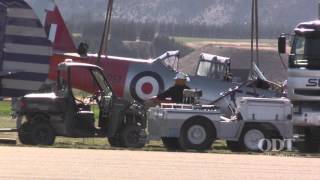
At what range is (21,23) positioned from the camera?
66.8 feet

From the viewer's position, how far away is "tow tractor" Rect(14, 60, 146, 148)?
16.7 metres

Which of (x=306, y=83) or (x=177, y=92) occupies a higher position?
(x=306, y=83)

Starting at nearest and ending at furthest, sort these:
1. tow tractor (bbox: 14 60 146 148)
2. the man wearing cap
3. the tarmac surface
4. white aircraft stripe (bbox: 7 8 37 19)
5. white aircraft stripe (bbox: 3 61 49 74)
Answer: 1. the tarmac surface
2. tow tractor (bbox: 14 60 146 148)
3. the man wearing cap
4. white aircraft stripe (bbox: 3 61 49 74)
5. white aircraft stripe (bbox: 7 8 37 19)

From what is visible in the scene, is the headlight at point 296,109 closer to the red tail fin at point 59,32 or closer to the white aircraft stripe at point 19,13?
the white aircraft stripe at point 19,13

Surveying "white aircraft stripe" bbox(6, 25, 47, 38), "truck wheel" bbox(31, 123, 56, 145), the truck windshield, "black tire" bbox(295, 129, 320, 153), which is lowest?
"black tire" bbox(295, 129, 320, 153)

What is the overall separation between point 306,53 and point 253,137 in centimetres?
257

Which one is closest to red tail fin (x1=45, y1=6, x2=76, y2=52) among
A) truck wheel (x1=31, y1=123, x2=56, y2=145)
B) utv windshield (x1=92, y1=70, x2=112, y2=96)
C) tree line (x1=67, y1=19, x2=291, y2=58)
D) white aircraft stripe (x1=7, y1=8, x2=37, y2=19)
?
white aircraft stripe (x1=7, y1=8, x2=37, y2=19)

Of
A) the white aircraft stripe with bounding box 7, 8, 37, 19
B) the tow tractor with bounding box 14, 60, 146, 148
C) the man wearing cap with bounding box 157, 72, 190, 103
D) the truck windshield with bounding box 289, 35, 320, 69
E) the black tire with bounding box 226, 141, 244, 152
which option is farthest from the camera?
the white aircraft stripe with bounding box 7, 8, 37, 19

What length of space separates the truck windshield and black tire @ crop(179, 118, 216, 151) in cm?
287

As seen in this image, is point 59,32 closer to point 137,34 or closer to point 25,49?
point 25,49

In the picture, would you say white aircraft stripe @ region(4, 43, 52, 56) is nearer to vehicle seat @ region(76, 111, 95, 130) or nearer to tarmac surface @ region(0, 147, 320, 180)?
vehicle seat @ region(76, 111, 95, 130)

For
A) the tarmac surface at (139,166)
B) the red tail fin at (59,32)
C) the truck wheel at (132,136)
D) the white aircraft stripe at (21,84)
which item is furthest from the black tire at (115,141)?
the red tail fin at (59,32)

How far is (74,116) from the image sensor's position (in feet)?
55.8

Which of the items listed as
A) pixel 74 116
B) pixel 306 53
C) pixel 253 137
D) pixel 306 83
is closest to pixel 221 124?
pixel 253 137
